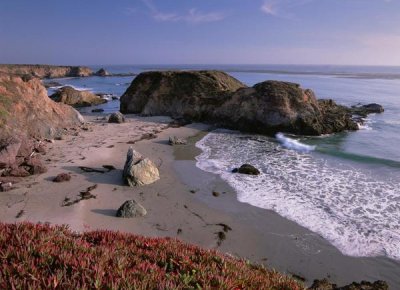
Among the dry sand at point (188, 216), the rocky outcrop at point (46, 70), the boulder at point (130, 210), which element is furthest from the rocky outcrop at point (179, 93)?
the rocky outcrop at point (46, 70)

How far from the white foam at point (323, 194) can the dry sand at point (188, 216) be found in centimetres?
54

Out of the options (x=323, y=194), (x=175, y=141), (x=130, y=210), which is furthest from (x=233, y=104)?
(x=130, y=210)

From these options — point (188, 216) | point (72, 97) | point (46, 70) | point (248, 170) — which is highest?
point (46, 70)

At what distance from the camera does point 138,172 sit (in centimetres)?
1373

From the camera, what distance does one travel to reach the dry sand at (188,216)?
8883 millimetres

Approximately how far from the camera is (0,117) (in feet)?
58.7

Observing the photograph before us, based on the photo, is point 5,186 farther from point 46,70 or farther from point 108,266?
point 46,70

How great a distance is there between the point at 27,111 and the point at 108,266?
62.8ft

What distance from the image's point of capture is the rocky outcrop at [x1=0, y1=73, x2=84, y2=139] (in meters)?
18.6

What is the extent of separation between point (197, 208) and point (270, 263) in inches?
142

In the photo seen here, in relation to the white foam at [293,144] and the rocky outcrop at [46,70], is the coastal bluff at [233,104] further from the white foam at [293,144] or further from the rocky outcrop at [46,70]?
the rocky outcrop at [46,70]

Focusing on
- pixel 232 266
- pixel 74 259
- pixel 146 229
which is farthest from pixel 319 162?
pixel 74 259

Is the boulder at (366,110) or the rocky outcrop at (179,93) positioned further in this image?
the boulder at (366,110)

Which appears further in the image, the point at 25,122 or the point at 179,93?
the point at 179,93
